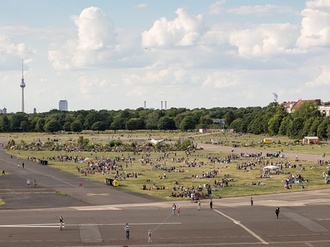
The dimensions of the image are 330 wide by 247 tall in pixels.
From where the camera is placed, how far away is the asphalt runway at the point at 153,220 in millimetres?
45531

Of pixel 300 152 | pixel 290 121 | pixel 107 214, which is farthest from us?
pixel 290 121

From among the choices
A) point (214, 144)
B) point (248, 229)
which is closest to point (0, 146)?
point (214, 144)

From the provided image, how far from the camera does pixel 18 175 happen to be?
9238 cm

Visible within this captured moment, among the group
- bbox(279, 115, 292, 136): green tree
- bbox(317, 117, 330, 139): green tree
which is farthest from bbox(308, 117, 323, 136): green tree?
bbox(279, 115, 292, 136): green tree

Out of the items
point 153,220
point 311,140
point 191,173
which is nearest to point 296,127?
point 311,140

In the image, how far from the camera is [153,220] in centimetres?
5303

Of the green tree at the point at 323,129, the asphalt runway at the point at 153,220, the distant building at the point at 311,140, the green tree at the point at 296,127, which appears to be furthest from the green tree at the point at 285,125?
the asphalt runway at the point at 153,220

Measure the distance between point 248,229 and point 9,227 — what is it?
63.6ft

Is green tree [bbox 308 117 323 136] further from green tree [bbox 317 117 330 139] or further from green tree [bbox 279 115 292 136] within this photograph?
green tree [bbox 279 115 292 136]

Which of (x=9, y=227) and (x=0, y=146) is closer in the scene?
(x=9, y=227)

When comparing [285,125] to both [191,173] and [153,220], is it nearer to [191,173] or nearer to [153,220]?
[191,173]

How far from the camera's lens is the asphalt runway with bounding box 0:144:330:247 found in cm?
4553

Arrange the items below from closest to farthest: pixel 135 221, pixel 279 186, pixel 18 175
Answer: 1. pixel 135 221
2. pixel 279 186
3. pixel 18 175

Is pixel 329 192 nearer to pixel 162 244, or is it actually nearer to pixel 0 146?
pixel 162 244
